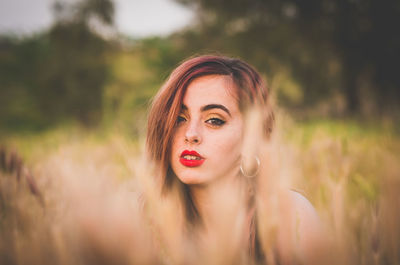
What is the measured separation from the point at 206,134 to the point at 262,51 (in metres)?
8.76

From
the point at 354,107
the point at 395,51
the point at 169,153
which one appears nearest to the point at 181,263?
the point at 169,153

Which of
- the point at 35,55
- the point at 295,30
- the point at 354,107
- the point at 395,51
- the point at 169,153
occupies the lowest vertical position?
the point at 169,153

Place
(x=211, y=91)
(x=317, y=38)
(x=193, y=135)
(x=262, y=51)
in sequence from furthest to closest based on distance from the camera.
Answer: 1. (x=262, y=51)
2. (x=317, y=38)
3. (x=211, y=91)
4. (x=193, y=135)

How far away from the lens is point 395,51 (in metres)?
6.89

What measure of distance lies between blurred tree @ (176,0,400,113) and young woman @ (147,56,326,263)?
25.8 ft

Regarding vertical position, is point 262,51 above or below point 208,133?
above

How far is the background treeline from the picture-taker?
7.31 meters

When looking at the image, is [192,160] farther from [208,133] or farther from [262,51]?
[262,51]

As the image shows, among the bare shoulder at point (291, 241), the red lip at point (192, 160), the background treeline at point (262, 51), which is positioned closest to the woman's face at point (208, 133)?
the red lip at point (192, 160)

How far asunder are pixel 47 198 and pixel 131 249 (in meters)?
0.27

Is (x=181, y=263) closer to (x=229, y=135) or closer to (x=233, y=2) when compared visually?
(x=229, y=135)

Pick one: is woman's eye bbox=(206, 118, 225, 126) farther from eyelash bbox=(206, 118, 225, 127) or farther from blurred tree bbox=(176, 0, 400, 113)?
blurred tree bbox=(176, 0, 400, 113)

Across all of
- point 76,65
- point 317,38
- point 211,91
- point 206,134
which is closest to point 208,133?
point 206,134

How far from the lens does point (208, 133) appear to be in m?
0.87
